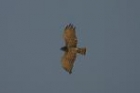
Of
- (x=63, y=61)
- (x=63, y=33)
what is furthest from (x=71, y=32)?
(x=63, y=61)

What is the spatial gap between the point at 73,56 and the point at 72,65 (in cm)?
34

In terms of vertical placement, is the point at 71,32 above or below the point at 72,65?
above

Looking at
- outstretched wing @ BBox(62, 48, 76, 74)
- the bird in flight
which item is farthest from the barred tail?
outstretched wing @ BBox(62, 48, 76, 74)

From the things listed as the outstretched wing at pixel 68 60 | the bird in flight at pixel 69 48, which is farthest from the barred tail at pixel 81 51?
the outstretched wing at pixel 68 60

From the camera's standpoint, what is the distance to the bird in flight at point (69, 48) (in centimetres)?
1185

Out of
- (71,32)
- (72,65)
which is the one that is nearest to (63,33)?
(71,32)

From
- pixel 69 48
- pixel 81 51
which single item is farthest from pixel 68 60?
pixel 81 51

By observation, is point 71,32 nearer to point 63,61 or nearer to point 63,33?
point 63,33

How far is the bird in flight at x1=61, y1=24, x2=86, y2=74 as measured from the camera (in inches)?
467

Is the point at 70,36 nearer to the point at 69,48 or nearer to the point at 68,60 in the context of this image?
the point at 69,48

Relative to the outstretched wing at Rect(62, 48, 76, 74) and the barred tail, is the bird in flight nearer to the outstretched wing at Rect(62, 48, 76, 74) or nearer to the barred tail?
the outstretched wing at Rect(62, 48, 76, 74)

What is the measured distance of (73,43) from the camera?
11.9 metres

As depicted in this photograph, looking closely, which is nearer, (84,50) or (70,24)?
(84,50)

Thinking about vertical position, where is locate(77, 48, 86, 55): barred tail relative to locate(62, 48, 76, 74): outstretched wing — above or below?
above
